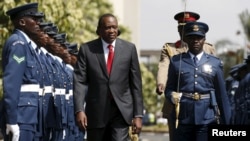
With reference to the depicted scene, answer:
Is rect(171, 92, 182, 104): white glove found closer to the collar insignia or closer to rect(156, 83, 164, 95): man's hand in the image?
rect(156, 83, 164, 95): man's hand

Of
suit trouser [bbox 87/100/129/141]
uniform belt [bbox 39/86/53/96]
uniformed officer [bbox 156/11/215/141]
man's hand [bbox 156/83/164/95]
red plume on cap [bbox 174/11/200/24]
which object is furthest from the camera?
red plume on cap [bbox 174/11/200/24]

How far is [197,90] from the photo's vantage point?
36.8ft

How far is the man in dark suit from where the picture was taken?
10.4 metres

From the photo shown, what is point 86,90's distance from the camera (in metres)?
10.6

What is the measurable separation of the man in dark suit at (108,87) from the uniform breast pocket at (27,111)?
72 cm

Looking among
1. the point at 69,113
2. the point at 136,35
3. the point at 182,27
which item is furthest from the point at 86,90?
the point at 136,35

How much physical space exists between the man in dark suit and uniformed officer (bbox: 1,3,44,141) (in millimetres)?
651

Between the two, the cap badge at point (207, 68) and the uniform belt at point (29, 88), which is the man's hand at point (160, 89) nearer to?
the cap badge at point (207, 68)

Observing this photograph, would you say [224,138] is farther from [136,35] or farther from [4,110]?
[136,35]

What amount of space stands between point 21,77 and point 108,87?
97cm

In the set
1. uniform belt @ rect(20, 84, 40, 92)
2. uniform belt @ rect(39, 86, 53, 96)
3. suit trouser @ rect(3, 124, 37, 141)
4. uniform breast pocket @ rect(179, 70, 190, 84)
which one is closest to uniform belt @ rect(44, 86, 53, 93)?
uniform belt @ rect(39, 86, 53, 96)

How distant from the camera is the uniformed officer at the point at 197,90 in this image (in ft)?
36.7

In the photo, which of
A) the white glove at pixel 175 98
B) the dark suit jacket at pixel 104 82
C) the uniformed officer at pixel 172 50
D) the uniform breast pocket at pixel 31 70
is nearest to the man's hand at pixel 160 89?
the uniformed officer at pixel 172 50

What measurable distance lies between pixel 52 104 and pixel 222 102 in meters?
2.33
